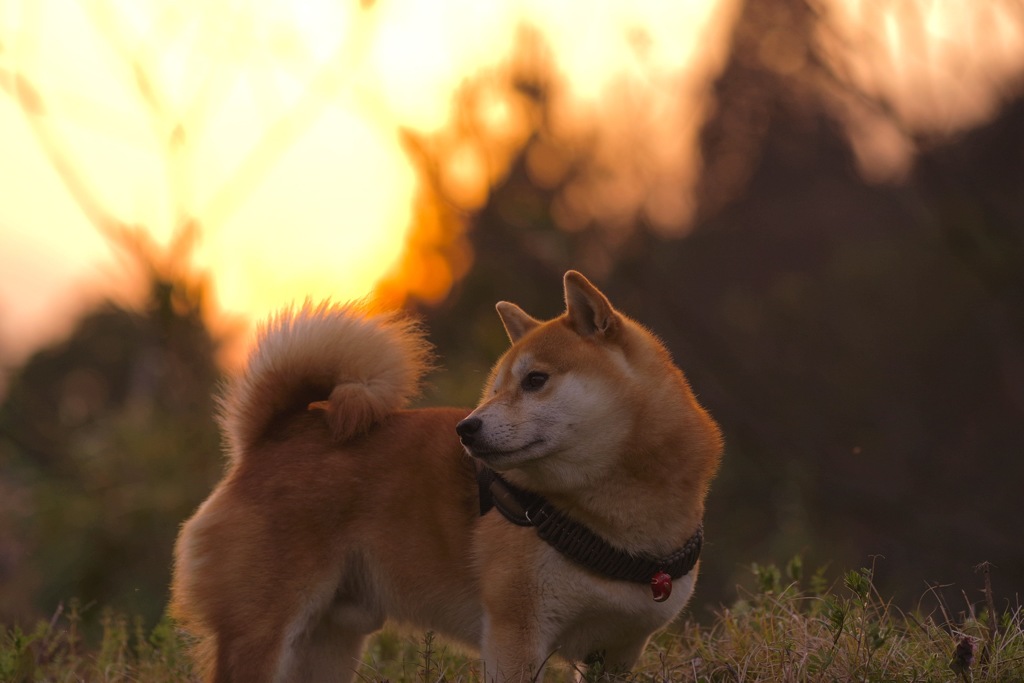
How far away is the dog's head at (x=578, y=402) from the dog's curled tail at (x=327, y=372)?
19.2 inches

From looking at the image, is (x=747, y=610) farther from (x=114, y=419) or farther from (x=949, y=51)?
(x=114, y=419)

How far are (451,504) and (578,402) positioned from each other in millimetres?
568

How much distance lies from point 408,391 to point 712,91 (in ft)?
19.8

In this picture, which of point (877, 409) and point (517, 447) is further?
point (877, 409)

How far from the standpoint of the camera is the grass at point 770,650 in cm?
349

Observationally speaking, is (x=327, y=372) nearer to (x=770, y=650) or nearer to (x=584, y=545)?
(x=584, y=545)

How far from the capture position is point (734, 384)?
28.7ft

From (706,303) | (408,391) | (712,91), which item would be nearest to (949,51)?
(408,391)

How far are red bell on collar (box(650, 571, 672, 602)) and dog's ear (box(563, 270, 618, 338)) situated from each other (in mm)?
798

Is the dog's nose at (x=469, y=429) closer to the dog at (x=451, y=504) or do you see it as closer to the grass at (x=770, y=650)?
the dog at (x=451, y=504)

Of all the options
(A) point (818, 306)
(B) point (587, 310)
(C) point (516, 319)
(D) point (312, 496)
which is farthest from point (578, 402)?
(A) point (818, 306)

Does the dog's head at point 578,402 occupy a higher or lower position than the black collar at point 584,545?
higher

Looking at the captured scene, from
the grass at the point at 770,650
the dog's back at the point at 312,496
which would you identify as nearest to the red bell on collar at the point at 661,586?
the grass at the point at 770,650

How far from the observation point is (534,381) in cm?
378
